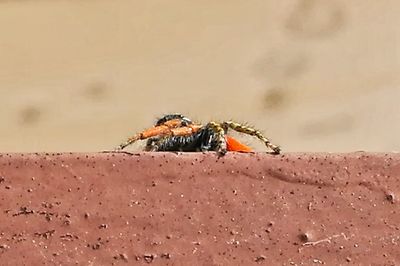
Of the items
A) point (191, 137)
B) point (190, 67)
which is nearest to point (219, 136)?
point (191, 137)

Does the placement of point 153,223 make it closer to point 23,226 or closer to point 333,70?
point 23,226

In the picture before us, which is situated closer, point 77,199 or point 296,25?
point 77,199

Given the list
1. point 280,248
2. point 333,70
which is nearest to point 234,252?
point 280,248

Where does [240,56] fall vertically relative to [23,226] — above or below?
above

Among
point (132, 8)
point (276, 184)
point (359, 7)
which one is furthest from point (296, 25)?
point (276, 184)

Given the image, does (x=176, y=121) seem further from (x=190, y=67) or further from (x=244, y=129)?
(x=190, y=67)

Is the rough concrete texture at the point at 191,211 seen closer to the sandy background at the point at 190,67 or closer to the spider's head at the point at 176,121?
the spider's head at the point at 176,121

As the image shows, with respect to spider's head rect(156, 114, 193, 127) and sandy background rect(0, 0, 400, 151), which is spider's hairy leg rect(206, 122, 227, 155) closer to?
spider's head rect(156, 114, 193, 127)
